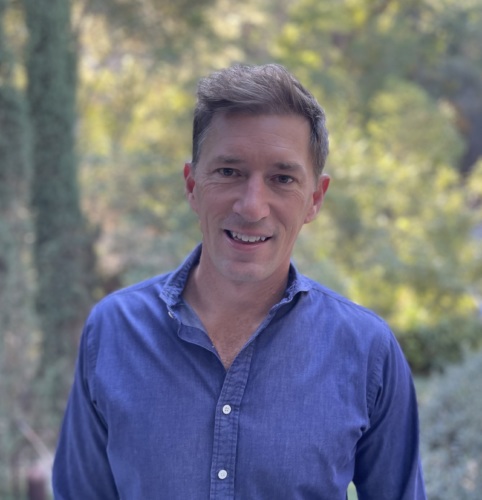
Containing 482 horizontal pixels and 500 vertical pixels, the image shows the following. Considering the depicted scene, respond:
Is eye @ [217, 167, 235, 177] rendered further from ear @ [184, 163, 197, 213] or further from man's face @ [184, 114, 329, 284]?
ear @ [184, 163, 197, 213]

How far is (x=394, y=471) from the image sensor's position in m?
1.53

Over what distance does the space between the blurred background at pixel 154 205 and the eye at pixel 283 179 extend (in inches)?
81.9

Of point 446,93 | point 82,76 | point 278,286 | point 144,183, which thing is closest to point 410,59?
point 446,93

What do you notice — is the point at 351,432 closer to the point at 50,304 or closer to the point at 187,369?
the point at 187,369

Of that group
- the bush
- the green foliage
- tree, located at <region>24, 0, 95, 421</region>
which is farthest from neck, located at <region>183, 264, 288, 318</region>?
the bush

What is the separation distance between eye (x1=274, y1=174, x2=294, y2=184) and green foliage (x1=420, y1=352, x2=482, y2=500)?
2.05m

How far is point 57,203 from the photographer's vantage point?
822 centimetres

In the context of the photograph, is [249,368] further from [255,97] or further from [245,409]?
[255,97]

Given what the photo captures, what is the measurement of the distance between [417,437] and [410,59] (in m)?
20.1

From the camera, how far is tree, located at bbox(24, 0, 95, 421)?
26.3ft

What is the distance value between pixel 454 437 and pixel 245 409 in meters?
2.42

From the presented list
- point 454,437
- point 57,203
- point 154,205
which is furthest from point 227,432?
point 57,203

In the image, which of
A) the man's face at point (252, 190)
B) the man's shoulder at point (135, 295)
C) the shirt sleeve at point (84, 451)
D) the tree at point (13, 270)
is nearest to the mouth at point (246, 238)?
the man's face at point (252, 190)

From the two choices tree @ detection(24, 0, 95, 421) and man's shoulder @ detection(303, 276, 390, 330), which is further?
tree @ detection(24, 0, 95, 421)
